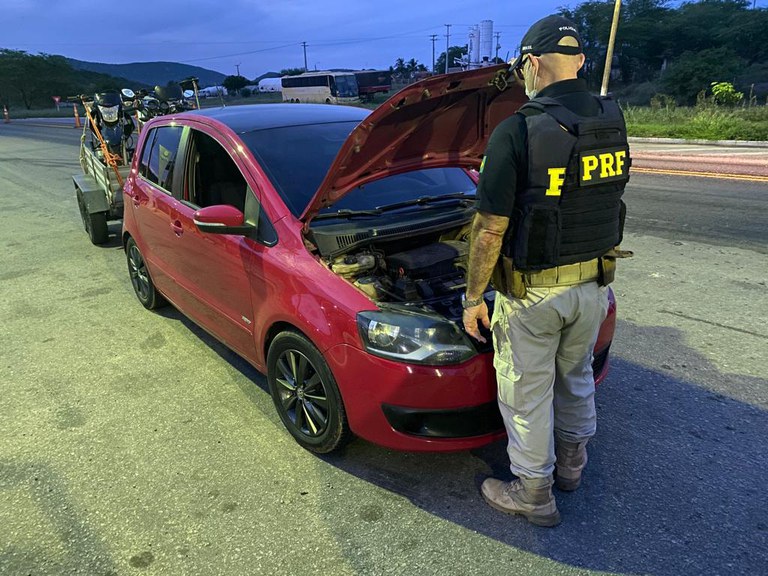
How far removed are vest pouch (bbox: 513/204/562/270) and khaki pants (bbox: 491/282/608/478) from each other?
13 cm

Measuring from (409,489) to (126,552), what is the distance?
1268 mm

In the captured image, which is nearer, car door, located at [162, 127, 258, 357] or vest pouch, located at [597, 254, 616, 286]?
vest pouch, located at [597, 254, 616, 286]

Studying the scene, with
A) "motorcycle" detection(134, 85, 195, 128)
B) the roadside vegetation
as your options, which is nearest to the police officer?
"motorcycle" detection(134, 85, 195, 128)

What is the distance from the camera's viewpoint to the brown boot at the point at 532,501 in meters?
2.48

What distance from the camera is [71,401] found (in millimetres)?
3701

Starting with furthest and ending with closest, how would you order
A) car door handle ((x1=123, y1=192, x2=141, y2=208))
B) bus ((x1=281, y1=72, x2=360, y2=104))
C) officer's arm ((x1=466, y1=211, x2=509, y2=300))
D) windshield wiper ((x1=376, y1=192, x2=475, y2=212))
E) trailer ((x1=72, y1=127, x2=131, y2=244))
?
bus ((x1=281, y1=72, x2=360, y2=104)) < trailer ((x1=72, y1=127, x2=131, y2=244)) < car door handle ((x1=123, y1=192, x2=141, y2=208)) < windshield wiper ((x1=376, y1=192, x2=475, y2=212)) < officer's arm ((x1=466, y1=211, x2=509, y2=300))

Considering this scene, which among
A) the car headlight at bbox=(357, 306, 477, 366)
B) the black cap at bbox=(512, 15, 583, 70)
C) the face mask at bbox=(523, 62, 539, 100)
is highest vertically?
the black cap at bbox=(512, 15, 583, 70)

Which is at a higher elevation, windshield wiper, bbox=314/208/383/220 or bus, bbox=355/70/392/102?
bus, bbox=355/70/392/102

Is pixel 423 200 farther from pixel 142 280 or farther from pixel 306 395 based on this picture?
pixel 142 280

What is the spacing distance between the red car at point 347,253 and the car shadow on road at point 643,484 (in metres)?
0.30

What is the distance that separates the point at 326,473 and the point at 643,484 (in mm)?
1530

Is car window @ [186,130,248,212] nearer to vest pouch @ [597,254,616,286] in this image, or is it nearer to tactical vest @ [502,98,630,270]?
tactical vest @ [502,98,630,270]

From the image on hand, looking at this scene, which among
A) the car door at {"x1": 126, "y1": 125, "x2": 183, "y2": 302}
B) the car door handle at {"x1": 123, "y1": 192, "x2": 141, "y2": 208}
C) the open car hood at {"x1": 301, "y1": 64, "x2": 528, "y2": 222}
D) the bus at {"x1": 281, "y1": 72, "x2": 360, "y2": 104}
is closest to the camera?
the open car hood at {"x1": 301, "y1": 64, "x2": 528, "y2": 222}

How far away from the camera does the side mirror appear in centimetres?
313
